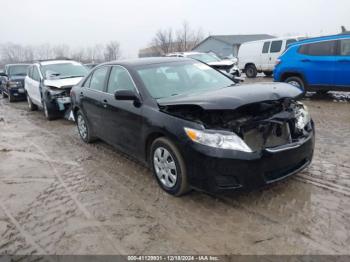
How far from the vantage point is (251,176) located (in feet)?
10.4

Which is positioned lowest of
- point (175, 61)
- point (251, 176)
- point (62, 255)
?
point (62, 255)

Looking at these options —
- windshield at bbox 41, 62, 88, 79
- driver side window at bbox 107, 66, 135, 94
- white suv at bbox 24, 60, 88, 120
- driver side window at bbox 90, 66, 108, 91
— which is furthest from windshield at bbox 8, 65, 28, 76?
driver side window at bbox 107, 66, 135, 94

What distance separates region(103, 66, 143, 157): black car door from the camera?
422 cm

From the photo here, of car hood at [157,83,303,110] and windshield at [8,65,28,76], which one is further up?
windshield at [8,65,28,76]

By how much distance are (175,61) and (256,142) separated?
2.20 meters

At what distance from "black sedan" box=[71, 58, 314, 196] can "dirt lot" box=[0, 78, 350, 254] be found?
33 centimetres

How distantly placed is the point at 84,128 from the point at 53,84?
3089mm

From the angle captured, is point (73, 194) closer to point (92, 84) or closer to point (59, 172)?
point (59, 172)

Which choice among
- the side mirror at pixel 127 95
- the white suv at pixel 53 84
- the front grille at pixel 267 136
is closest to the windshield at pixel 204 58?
the white suv at pixel 53 84

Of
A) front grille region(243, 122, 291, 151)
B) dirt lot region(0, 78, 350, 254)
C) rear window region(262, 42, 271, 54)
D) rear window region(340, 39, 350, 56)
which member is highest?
rear window region(262, 42, 271, 54)

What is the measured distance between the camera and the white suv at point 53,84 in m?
8.56

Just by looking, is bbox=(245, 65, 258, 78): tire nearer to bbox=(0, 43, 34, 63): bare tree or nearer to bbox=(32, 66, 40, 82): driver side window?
bbox=(32, 66, 40, 82): driver side window

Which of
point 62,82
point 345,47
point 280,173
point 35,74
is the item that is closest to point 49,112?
point 62,82

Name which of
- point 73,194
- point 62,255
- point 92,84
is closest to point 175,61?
point 92,84
